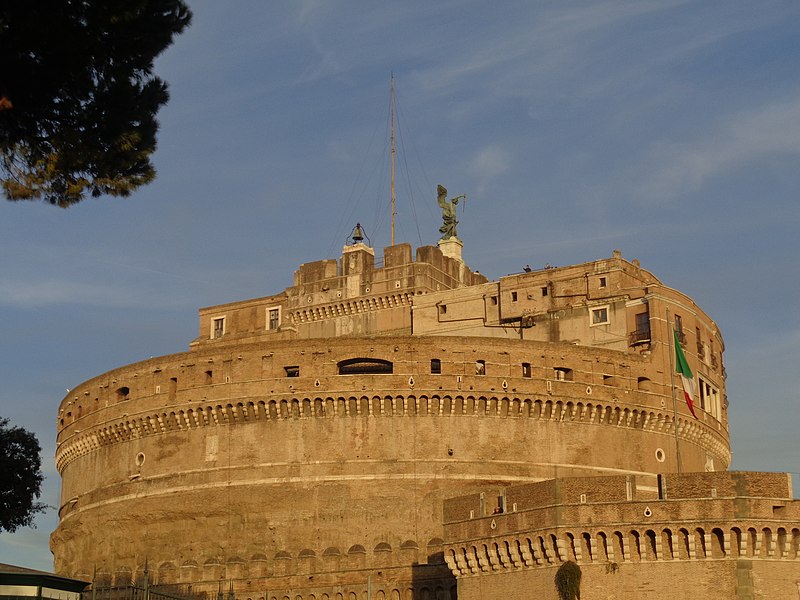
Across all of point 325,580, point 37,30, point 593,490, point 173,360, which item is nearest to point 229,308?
point 173,360

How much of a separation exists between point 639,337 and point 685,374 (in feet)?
7.52

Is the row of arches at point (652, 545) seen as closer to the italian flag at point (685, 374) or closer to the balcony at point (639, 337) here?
the italian flag at point (685, 374)

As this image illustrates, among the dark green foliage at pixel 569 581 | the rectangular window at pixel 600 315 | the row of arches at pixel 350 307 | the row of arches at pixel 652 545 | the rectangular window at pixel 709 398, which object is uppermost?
the row of arches at pixel 350 307

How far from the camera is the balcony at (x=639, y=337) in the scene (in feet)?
169

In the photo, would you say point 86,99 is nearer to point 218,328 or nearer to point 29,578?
point 29,578

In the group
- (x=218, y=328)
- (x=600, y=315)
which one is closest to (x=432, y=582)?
(x=600, y=315)

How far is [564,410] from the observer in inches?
1937

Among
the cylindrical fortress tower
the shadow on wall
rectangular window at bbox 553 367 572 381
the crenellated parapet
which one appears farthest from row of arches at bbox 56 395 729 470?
the crenellated parapet

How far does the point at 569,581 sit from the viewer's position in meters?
32.4

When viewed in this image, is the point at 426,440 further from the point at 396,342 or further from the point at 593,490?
the point at 593,490

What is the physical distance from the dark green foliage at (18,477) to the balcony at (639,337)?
22.0m

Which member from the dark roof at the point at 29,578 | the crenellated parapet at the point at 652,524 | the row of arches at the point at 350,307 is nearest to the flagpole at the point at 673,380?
the row of arches at the point at 350,307

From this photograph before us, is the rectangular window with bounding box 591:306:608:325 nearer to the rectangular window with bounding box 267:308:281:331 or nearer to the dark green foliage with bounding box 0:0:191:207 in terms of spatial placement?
→ the rectangular window with bounding box 267:308:281:331

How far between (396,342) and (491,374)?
3575 millimetres
